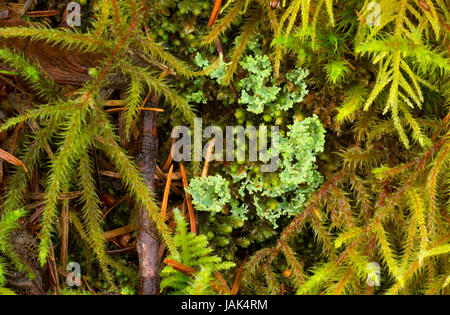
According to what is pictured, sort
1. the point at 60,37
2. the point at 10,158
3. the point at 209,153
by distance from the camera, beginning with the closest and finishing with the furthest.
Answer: the point at 60,37 → the point at 10,158 → the point at 209,153

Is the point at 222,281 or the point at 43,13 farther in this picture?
the point at 43,13

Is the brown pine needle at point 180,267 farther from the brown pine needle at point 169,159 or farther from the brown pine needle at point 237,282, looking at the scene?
the brown pine needle at point 169,159

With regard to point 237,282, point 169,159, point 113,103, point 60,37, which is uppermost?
point 60,37

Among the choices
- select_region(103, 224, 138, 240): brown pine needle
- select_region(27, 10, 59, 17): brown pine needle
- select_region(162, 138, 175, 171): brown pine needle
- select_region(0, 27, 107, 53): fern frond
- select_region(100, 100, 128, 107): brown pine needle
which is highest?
select_region(27, 10, 59, 17): brown pine needle

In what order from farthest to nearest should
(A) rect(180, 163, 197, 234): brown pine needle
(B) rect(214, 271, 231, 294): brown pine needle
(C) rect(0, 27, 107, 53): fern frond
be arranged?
1. (A) rect(180, 163, 197, 234): brown pine needle
2. (B) rect(214, 271, 231, 294): brown pine needle
3. (C) rect(0, 27, 107, 53): fern frond

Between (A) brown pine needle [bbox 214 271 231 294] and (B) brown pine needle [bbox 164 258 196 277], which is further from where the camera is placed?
(A) brown pine needle [bbox 214 271 231 294]

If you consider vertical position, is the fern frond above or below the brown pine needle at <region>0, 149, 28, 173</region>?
above

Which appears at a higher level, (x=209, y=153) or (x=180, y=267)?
(x=209, y=153)

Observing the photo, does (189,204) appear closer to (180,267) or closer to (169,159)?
(169,159)

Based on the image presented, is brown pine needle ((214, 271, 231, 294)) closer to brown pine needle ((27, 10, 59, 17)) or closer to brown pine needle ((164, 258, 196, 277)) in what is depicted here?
brown pine needle ((164, 258, 196, 277))

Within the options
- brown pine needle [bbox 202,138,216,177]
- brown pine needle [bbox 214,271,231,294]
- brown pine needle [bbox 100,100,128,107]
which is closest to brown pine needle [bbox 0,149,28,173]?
brown pine needle [bbox 100,100,128,107]

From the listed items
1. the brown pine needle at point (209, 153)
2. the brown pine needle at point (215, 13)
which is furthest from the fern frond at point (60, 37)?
the brown pine needle at point (209, 153)

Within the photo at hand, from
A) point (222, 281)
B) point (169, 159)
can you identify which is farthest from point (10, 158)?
point (222, 281)
